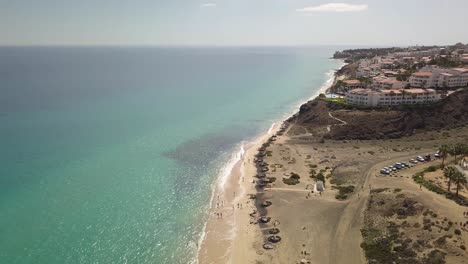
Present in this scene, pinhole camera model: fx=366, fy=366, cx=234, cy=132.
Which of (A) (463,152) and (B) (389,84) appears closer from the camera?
(A) (463,152)

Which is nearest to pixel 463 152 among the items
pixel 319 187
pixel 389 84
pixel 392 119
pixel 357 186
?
pixel 357 186

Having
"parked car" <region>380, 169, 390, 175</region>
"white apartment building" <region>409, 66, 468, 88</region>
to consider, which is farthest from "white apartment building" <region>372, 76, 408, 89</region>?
"parked car" <region>380, 169, 390, 175</region>

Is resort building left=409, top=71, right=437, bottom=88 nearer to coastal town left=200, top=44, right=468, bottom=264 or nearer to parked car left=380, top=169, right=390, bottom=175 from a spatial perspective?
coastal town left=200, top=44, right=468, bottom=264

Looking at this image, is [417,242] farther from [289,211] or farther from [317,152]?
[317,152]

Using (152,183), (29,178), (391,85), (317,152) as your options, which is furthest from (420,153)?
(29,178)

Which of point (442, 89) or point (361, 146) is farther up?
point (442, 89)

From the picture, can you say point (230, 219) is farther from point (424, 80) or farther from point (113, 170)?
point (424, 80)

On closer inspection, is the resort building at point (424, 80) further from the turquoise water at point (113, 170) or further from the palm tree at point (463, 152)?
the palm tree at point (463, 152)

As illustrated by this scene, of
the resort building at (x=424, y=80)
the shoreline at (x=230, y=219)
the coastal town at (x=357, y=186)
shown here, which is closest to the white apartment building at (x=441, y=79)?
the resort building at (x=424, y=80)
